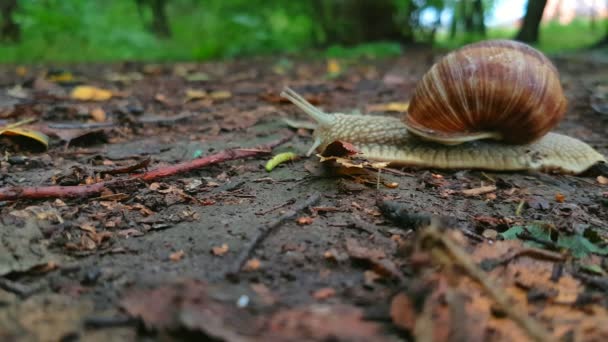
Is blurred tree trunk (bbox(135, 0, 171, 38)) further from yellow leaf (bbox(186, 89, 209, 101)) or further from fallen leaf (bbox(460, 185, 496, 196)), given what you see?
fallen leaf (bbox(460, 185, 496, 196))

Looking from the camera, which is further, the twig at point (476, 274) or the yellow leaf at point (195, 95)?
the yellow leaf at point (195, 95)

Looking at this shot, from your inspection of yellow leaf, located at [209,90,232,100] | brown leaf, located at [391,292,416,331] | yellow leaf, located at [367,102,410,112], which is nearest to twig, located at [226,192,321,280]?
brown leaf, located at [391,292,416,331]

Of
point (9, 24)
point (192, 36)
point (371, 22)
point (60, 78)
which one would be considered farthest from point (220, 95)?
point (192, 36)

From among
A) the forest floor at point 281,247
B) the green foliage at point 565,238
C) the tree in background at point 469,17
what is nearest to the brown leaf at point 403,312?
the forest floor at point 281,247

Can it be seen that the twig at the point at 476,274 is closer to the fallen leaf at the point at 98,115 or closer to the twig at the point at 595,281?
the twig at the point at 595,281

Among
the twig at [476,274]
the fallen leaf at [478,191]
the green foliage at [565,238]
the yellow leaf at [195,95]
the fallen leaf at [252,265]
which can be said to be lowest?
the yellow leaf at [195,95]
